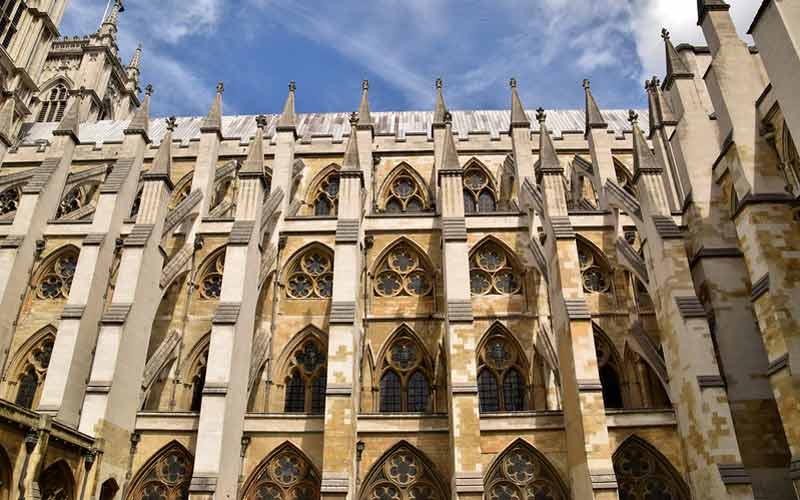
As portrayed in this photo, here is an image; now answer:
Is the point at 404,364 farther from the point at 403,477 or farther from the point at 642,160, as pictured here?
the point at 642,160

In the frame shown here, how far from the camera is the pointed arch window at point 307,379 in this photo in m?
18.5

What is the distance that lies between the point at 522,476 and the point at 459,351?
3680 mm

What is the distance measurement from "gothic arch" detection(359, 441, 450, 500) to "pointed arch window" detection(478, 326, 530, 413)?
3119mm

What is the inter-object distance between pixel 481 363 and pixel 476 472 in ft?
16.2

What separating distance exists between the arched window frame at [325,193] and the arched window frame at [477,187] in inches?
212

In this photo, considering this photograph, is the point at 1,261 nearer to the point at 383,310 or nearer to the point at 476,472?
the point at 383,310

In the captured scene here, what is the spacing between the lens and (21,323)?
20391mm

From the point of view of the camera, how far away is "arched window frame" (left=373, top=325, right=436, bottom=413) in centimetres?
1841

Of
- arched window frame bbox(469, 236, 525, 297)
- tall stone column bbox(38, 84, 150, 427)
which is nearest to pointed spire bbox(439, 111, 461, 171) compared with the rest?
arched window frame bbox(469, 236, 525, 297)


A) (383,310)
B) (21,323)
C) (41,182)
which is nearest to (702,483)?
(383,310)

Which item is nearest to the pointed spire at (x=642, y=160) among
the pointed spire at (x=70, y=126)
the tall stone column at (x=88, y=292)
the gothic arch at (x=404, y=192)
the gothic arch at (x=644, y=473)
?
the gothic arch at (x=644, y=473)

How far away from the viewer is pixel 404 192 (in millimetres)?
24094

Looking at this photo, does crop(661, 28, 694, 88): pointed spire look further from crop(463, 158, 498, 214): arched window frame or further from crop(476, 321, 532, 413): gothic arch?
crop(476, 321, 532, 413): gothic arch

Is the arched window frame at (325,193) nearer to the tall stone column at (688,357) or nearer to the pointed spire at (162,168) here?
the pointed spire at (162,168)
